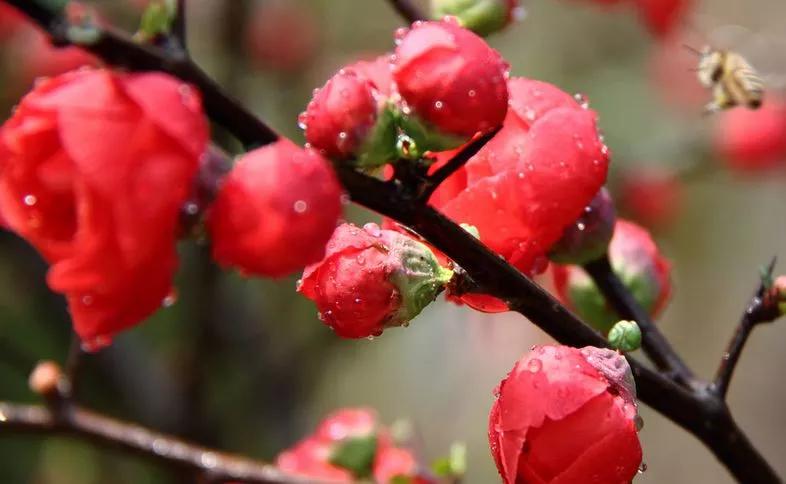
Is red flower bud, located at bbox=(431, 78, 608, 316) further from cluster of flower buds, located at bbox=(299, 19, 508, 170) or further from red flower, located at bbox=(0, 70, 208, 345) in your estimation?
red flower, located at bbox=(0, 70, 208, 345)

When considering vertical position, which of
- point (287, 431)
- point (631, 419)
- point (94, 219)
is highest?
point (94, 219)

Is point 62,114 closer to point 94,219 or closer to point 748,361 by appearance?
point 94,219

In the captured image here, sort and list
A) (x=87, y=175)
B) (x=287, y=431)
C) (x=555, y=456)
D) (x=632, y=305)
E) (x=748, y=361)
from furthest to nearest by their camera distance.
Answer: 1. (x=748, y=361)
2. (x=287, y=431)
3. (x=632, y=305)
4. (x=555, y=456)
5. (x=87, y=175)

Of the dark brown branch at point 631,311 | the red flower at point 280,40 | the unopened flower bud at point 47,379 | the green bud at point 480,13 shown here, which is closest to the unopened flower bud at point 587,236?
the dark brown branch at point 631,311

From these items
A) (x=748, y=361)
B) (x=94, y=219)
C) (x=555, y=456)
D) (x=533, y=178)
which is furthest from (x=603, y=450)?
(x=748, y=361)

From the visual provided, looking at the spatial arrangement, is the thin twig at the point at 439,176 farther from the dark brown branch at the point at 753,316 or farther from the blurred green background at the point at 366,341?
the blurred green background at the point at 366,341
